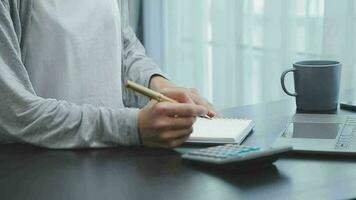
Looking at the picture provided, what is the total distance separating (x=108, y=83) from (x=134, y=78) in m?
0.12

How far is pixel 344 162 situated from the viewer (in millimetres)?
1031

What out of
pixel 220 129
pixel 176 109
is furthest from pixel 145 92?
pixel 220 129

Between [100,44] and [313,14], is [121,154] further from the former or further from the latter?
[313,14]

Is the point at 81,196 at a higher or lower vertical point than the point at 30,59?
lower

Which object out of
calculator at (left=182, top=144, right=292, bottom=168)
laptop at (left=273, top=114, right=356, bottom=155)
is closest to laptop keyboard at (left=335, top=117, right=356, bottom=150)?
laptop at (left=273, top=114, right=356, bottom=155)

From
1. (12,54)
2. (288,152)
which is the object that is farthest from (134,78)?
(288,152)

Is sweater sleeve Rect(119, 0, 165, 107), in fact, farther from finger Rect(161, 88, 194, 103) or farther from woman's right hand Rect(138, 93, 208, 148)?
woman's right hand Rect(138, 93, 208, 148)

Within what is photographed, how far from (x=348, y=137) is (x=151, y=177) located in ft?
1.34

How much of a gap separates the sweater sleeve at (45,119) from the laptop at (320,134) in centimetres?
30

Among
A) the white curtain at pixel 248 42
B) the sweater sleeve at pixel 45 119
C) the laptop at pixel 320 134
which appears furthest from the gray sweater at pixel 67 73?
the white curtain at pixel 248 42

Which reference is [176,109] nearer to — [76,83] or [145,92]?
[145,92]

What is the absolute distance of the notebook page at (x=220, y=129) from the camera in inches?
46.2

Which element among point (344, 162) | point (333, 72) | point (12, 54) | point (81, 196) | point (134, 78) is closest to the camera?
point (81, 196)

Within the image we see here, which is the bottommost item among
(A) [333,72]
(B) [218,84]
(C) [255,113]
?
(B) [218,84]
